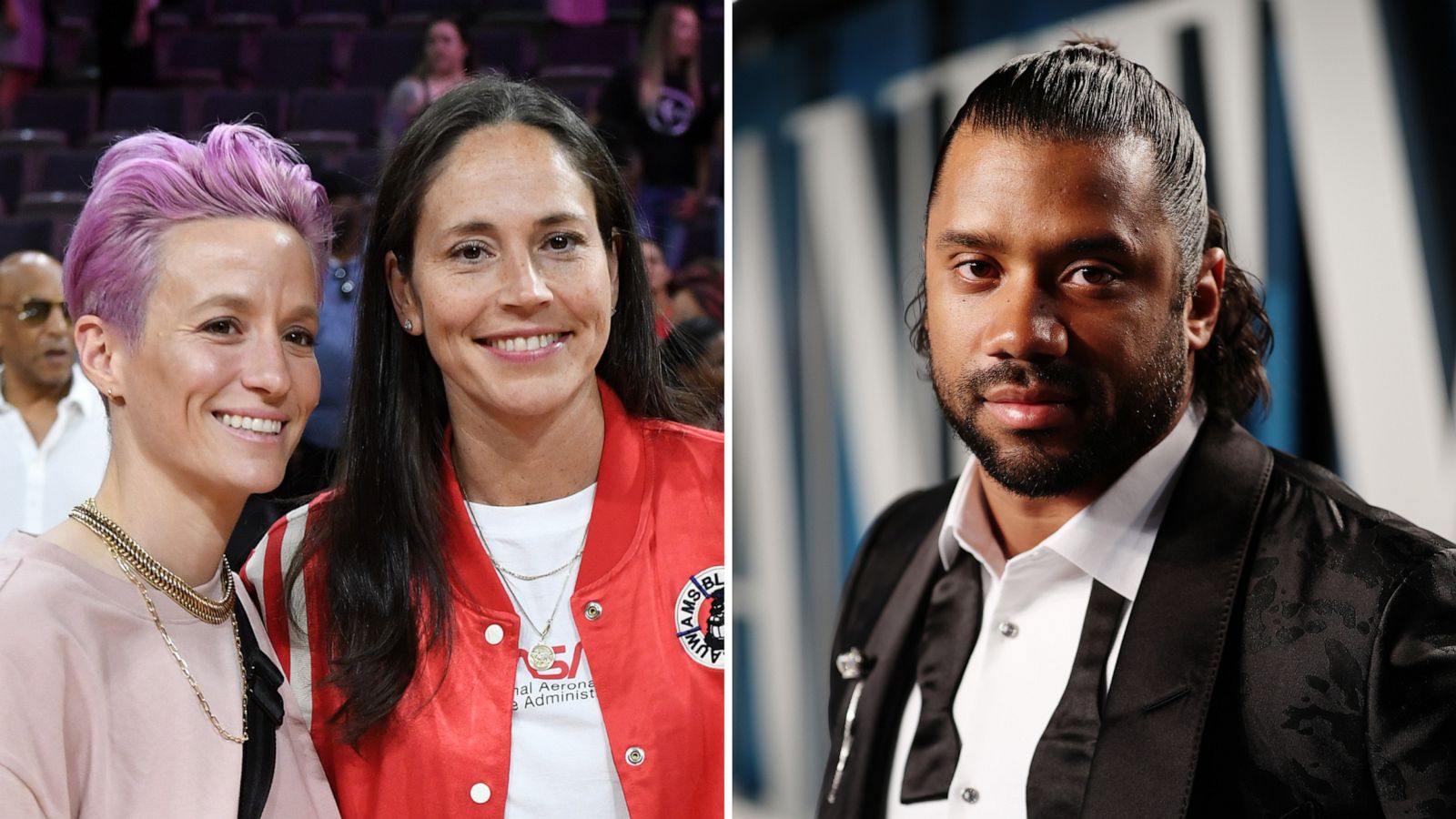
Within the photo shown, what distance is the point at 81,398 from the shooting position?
2303 mm

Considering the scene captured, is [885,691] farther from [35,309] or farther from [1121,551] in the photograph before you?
[35,309]

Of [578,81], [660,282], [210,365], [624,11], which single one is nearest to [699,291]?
[660,282]

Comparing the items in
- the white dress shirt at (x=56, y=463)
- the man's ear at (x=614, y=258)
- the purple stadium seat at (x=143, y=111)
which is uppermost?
the purple stadium seat at (x=143, y=111)

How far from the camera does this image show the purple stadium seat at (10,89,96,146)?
239cm

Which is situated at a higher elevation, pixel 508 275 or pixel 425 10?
pixel 425 10

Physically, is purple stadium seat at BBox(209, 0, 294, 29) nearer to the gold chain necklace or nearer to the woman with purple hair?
the woman with purple hair

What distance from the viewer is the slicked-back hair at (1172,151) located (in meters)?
1.94

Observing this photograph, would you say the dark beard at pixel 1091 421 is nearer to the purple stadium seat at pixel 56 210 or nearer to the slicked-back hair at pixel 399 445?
the slicked-back hair at pixel 399 445

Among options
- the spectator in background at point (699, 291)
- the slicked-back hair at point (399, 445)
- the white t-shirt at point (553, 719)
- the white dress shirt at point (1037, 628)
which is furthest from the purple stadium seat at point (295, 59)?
the white dress shirt at point (1037, 628)

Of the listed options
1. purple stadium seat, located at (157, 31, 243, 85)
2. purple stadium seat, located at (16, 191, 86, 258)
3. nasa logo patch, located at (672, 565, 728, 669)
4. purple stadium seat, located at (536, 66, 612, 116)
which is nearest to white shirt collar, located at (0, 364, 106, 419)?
purple stadium seat, located at (16, 191, 86, 258)

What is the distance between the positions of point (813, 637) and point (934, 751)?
0.41 m

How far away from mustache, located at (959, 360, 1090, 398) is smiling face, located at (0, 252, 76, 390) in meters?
1.66

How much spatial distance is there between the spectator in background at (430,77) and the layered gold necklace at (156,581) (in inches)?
32.6

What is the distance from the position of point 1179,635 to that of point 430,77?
1656 millimetres
